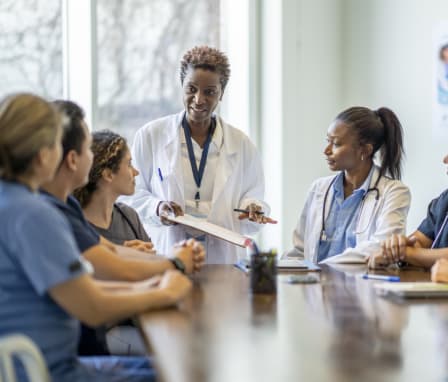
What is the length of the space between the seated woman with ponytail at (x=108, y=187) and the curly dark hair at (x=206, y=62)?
2.54 feet

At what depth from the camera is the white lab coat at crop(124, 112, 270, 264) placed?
335 centimetres

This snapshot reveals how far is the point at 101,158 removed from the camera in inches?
106

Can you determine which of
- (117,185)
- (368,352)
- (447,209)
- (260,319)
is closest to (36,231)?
(260,319)

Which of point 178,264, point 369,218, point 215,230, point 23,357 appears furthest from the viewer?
point 369,218

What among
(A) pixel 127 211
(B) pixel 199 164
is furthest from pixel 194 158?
(A) pixel 127 211

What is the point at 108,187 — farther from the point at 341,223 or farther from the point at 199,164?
the point at 341,223

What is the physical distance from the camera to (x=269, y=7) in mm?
4504

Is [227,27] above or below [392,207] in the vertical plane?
above

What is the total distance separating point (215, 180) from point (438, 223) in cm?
100

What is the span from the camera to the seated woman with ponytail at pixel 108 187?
2668 millimetres

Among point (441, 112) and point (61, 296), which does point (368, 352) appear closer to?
point (61, 296)

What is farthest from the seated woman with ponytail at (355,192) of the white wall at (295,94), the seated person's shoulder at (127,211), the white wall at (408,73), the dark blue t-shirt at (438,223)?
the white wall at (295,94)

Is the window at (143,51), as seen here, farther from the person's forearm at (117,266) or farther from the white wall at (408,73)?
the person's forearm at (117,266)

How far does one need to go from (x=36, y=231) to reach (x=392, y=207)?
1875 millimetres
